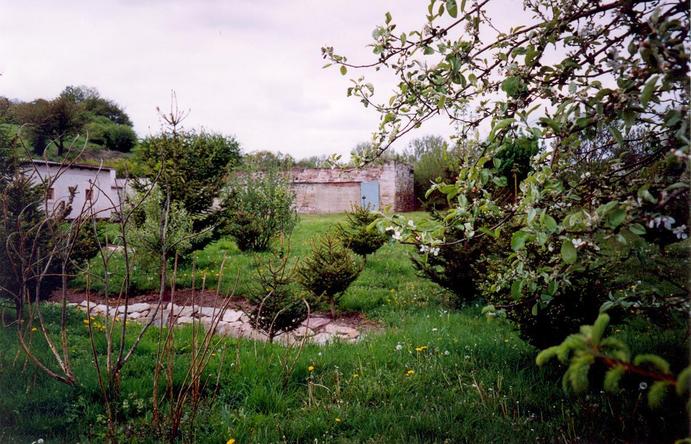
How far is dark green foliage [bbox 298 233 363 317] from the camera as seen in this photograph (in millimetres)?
6727

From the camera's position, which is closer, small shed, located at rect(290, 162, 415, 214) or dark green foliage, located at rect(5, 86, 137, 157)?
dark green foliage, located at rect(5, 86, 137, 157)

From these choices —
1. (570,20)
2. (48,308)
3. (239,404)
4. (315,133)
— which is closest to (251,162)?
(315,133)

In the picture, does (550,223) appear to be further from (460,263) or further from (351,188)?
(351,188)

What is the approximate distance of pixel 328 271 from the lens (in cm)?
667

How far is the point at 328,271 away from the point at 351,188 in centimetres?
1711

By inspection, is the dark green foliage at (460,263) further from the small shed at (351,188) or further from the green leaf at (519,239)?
the small shed at (351,188)

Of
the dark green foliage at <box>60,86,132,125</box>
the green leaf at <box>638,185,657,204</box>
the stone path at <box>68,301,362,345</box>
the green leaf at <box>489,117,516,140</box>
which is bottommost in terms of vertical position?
the stone path at <box>68,301,362,345</box>

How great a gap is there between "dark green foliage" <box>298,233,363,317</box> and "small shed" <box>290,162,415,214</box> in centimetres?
1551

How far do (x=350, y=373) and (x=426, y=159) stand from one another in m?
20.6

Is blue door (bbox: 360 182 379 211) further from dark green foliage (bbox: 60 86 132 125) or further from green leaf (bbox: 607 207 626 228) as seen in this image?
green leaf (bbox: 607 207 626 228)

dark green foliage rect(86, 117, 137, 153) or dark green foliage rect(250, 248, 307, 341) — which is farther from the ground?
dark green foliage rect(86, 117, 137, 153)

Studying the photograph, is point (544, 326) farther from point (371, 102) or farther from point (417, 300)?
point (417, 300)

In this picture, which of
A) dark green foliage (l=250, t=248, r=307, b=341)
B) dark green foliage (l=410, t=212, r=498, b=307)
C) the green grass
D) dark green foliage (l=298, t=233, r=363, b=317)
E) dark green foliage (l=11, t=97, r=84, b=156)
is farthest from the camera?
dark green foliage (l=11, t=97, r=84, b=156)

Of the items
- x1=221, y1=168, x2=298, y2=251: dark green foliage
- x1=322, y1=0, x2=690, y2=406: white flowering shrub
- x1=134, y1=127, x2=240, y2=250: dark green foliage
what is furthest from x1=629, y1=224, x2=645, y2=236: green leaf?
x1=221, y1=168, x2=298, y2=251: dark green foliage
